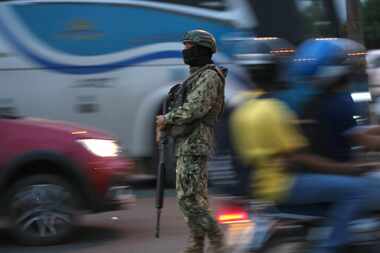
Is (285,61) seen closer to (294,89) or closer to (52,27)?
(294,89)

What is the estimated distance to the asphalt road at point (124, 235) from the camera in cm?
655

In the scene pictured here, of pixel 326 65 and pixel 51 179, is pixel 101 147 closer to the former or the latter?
pixel 51 179

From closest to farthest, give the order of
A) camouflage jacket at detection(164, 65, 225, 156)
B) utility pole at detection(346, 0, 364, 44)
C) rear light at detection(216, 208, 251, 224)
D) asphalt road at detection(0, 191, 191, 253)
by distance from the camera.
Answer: rear light at detection(216, 208, 251, 224) < camouflage jacket at detection(164, 65, 225, 156) < asphalt road at detection(0, 191, 191, 253) < utility pole at detection(346, 0, 364, 44)

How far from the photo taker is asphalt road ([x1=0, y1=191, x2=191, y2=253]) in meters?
6.55

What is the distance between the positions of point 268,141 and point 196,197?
169 cm

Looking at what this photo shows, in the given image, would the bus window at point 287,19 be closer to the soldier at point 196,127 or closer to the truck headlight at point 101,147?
the truck headlight at point 101,147

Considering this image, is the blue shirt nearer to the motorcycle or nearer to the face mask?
the motorcycle

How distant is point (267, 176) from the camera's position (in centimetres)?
383

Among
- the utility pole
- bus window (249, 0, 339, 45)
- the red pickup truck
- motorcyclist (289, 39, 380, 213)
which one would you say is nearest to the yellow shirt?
motorcyclist (289, 39, 380, 213)

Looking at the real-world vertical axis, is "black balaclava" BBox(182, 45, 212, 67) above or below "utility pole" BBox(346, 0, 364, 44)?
below

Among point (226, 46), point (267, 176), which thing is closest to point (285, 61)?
point (267, 176)

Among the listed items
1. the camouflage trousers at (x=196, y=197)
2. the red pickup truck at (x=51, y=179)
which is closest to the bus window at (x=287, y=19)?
the red pickup truck at (x=51, y=179)

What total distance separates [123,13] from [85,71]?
940 mm

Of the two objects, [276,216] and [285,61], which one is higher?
[285,61]
